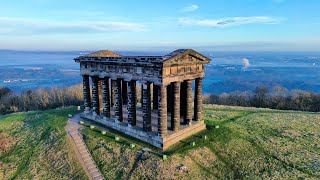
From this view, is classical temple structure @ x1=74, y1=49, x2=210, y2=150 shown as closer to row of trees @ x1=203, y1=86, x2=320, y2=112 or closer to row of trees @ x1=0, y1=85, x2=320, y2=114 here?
row of trees @ x1=0, y1=85, x2=320, y2=114

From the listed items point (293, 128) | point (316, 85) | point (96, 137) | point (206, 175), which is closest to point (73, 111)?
point (96, 137)

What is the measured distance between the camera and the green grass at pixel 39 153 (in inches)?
981

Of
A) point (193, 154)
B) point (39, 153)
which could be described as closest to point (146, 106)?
point (193, 154)

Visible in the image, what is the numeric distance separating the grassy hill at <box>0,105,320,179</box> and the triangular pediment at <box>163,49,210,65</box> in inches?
338

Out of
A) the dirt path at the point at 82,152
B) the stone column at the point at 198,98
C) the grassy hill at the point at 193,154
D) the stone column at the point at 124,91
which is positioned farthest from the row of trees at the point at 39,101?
the stone column at the point at 198,98

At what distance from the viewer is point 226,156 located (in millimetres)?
24984

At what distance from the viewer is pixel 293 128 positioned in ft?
107

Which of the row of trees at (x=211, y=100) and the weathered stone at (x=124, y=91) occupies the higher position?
the weathered stone at (x=124, y=91)

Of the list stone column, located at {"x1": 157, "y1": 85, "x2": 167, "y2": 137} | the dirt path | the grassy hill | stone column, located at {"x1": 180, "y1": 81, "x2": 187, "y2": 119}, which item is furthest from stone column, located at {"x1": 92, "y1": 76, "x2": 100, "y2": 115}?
A: stone column, located at {"x1": 157, "y1": 85, "x2": 167, "y2": 137}

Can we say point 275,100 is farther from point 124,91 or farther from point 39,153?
point 39,153

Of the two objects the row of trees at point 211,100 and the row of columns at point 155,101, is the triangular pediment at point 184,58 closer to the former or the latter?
the row of columns at point 155,101

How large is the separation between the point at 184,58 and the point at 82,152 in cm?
1458

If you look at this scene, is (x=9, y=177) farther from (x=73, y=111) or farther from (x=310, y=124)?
(x=310, y=124)

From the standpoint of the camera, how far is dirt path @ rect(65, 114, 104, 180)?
77.3 ft
